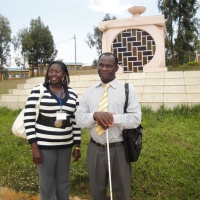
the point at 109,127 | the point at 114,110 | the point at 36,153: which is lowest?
the point at 36,153

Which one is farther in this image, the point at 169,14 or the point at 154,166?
the point at 169,14

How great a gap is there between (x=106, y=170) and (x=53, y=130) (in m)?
0.57

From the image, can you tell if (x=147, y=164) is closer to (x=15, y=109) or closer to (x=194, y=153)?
(x=194, y=153)

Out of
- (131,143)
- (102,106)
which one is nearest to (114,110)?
(102,106)

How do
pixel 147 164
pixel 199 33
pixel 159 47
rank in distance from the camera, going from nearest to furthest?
pixel 147 164, pixel 159 47, pixel 199 33

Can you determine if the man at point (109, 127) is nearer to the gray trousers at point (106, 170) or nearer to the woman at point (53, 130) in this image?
the gray trousers at point (106, 170)

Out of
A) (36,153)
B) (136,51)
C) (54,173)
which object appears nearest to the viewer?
(36,153)

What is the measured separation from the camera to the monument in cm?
791

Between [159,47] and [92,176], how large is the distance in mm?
6661

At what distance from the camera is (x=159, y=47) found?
791 centimetres

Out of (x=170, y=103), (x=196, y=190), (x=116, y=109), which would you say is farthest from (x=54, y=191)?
(x=170, y=103)

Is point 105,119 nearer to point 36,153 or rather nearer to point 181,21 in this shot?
point 36,153

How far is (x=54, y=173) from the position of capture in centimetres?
224

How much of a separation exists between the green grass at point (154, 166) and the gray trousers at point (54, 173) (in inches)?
24.8
